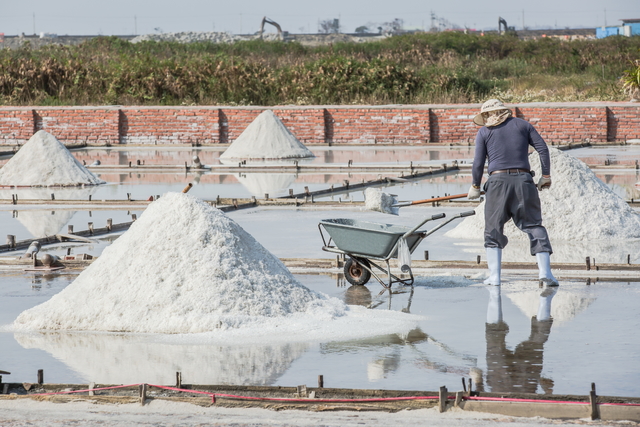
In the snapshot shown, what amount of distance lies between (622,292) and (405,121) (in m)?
19.4

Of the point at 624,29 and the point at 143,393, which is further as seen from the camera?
the point at 624,29

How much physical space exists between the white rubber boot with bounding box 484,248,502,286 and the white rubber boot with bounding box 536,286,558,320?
373mm

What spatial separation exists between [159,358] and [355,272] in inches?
105

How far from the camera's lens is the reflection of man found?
520cm

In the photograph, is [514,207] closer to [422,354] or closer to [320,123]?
[422,354]

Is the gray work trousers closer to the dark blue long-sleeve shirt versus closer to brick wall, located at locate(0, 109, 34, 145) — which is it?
the dark blue long-sleeve shirt

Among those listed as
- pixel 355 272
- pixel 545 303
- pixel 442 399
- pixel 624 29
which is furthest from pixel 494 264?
pixel 624 29

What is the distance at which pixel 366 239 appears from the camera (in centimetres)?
777

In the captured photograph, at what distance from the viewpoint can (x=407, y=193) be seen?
1523cm

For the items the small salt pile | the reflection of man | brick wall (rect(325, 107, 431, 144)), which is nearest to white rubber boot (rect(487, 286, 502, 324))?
the reflection of man

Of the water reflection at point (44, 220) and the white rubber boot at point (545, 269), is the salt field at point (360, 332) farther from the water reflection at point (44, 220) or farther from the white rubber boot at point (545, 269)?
the water reflection at point (44, 220)

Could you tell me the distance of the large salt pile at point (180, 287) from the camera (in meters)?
6.52

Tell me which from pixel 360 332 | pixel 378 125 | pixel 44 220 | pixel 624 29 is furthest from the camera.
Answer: pixel 624 29

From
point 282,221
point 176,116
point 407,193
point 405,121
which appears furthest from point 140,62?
point 282,221
